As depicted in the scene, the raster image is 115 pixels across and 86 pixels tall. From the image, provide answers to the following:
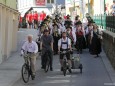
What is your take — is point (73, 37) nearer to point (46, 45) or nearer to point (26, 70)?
point (46, 45)

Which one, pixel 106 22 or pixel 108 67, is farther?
pixel 106 22

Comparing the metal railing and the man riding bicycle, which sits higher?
the metal railing

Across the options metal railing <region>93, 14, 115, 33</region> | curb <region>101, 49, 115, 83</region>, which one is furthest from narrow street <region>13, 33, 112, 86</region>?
metal railing <region>93, 14, 115, 33</region>

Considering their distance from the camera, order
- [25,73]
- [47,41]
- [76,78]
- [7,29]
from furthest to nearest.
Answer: [7,29] < [47,41] < [76,78] < [25,73]

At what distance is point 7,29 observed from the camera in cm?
2775

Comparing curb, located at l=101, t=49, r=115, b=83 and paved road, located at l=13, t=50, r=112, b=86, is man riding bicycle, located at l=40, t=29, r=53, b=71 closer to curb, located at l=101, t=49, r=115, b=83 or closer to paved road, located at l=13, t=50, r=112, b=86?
paved road, located at l=13, t=50, r=112, b=86

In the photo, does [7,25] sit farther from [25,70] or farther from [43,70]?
[25,70]

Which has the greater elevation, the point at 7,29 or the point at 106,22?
the point at 106,22

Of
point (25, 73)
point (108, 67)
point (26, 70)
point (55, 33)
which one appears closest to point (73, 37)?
point (55, 33)

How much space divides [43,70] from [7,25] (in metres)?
6.41

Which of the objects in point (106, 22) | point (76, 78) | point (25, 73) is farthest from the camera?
point (106, 22)

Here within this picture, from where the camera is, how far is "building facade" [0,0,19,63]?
83.3 ft

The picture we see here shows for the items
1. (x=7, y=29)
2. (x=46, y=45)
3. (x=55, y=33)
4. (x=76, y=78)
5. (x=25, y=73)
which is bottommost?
(x=76, y=78)

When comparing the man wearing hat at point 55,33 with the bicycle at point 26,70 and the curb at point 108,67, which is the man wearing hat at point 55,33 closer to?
the curb at point 108,67
